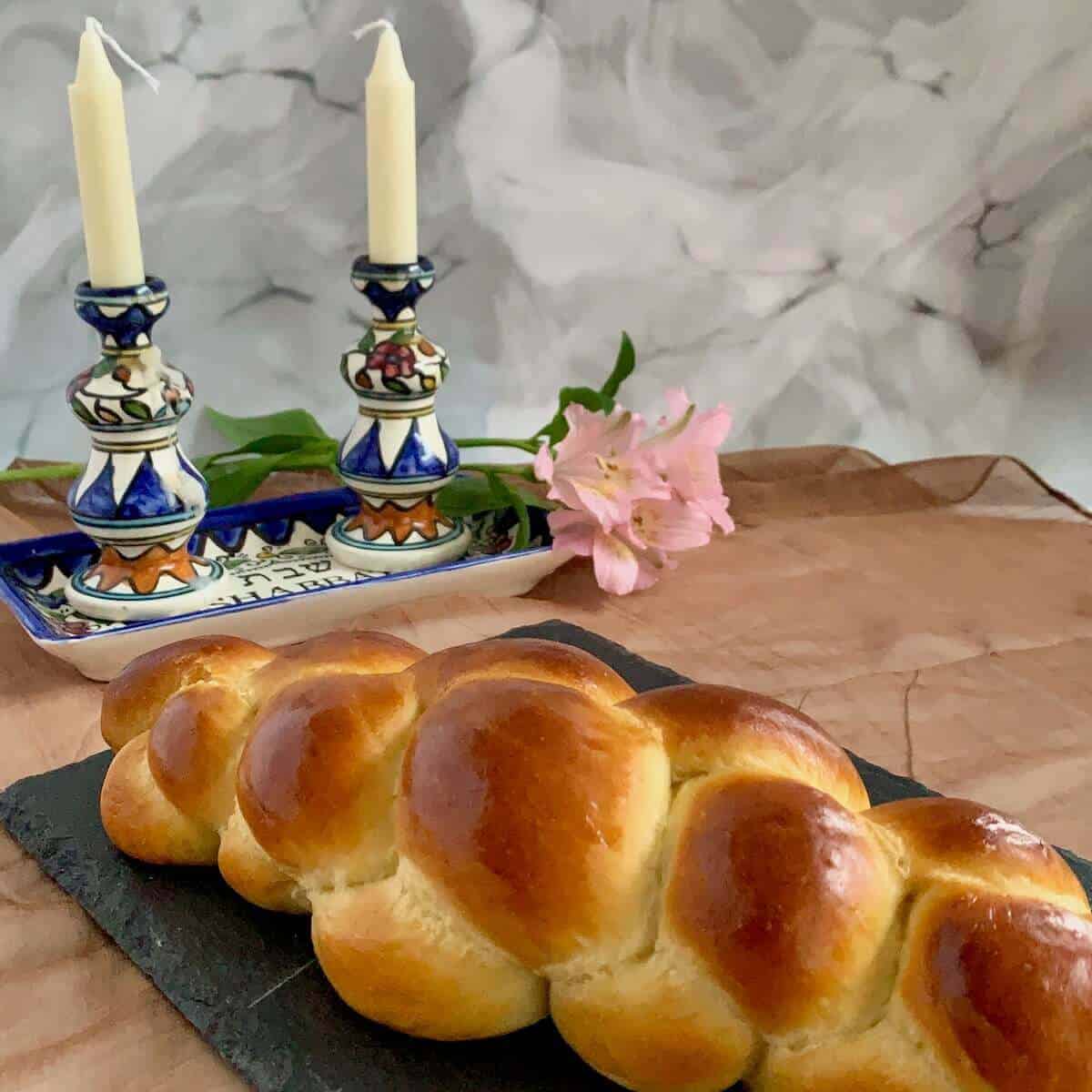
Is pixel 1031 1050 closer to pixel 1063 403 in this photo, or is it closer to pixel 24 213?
pixel 24 213

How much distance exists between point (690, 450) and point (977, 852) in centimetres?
64

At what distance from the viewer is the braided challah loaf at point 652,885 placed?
17.4 inches

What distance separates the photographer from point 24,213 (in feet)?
4.25

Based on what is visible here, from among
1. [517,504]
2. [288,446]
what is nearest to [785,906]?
[517,504]

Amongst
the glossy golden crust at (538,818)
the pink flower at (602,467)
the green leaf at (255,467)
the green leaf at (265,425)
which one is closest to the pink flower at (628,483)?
the pink flower at (602,467)

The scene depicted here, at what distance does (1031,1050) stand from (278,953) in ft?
1.02

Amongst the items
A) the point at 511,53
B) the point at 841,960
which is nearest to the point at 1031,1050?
the point at 841,960

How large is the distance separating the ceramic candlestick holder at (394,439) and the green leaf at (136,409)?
0.65 ft

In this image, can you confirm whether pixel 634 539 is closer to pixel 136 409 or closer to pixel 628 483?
pixel 628 483

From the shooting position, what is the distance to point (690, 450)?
1083 mm

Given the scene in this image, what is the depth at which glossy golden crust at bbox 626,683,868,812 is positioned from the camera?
1.65 feet

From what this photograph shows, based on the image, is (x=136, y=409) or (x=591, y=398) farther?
→ (x=591, y=398)

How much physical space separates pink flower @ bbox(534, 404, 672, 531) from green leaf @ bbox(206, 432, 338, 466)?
266 millimetres

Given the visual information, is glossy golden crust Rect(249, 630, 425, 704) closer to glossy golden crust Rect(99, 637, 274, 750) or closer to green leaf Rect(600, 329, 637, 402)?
glossy golden crust Rect(99, 637, 274, 750)
